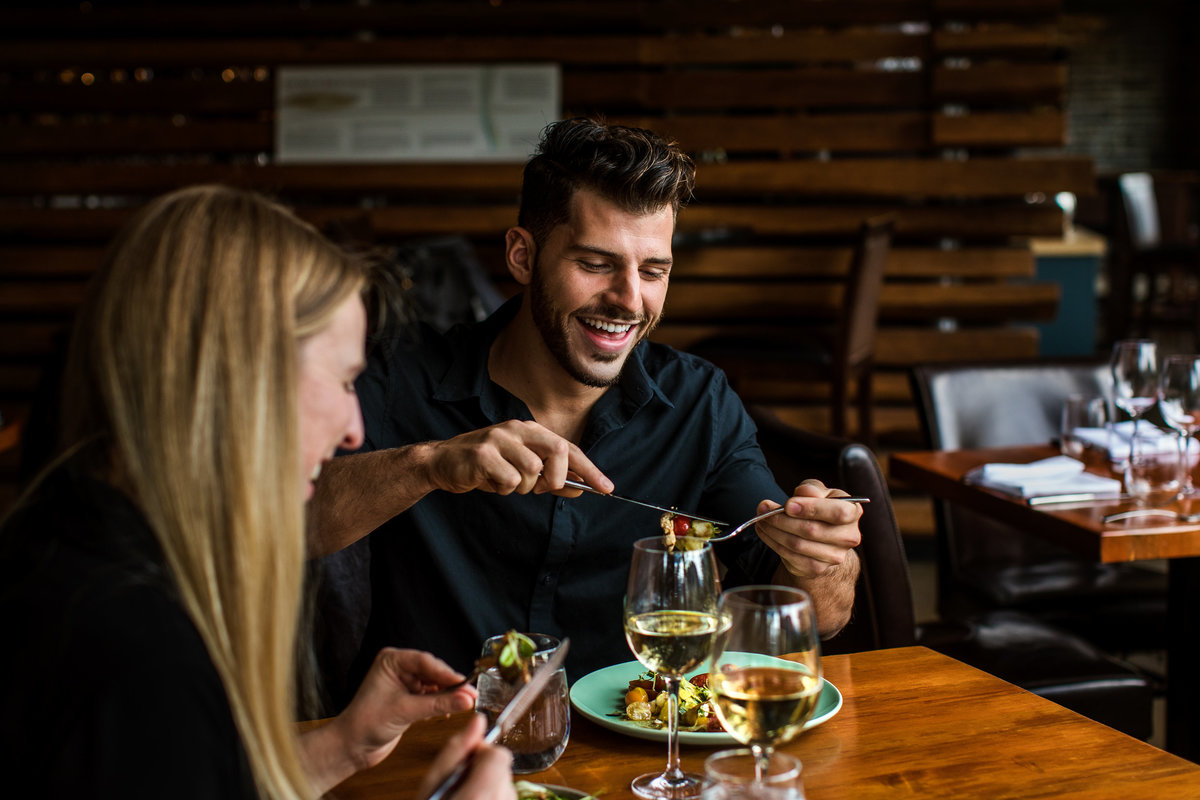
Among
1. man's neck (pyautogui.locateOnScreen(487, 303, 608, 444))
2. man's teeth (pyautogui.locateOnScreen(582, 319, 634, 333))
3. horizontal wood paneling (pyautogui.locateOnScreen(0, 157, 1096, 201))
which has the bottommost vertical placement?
man's neck (pyautogui.locateOnScreen(487, 303, 608, 444))

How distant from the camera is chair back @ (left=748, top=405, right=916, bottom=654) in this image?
1.93 meters

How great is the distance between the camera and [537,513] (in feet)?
6.04

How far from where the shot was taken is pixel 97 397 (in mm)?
887

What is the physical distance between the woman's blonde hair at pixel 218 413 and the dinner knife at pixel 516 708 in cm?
13

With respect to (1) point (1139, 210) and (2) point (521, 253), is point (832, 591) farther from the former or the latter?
(1) point (1139, 210)

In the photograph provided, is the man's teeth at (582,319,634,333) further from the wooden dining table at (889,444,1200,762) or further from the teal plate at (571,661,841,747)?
the wooden dining table at (889,444,1200,762)

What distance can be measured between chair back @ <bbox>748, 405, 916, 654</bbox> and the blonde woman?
1146 mm

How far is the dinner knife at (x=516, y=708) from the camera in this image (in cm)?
91

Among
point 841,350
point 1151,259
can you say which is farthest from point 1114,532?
point 1151,259

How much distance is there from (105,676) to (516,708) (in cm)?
42

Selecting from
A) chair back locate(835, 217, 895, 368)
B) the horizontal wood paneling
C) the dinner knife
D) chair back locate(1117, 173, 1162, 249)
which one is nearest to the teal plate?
the dinner knife

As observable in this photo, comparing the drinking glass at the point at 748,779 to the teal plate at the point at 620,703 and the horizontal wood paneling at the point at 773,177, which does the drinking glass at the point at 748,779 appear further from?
the horizontal wood paneling at the point at 773,177

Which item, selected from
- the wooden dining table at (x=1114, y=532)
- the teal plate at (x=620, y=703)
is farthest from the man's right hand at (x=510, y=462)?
the wooden dining table at (x=1114, y=532)

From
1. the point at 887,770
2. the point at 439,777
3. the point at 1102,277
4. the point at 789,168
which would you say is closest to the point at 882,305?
the point at 789,168
